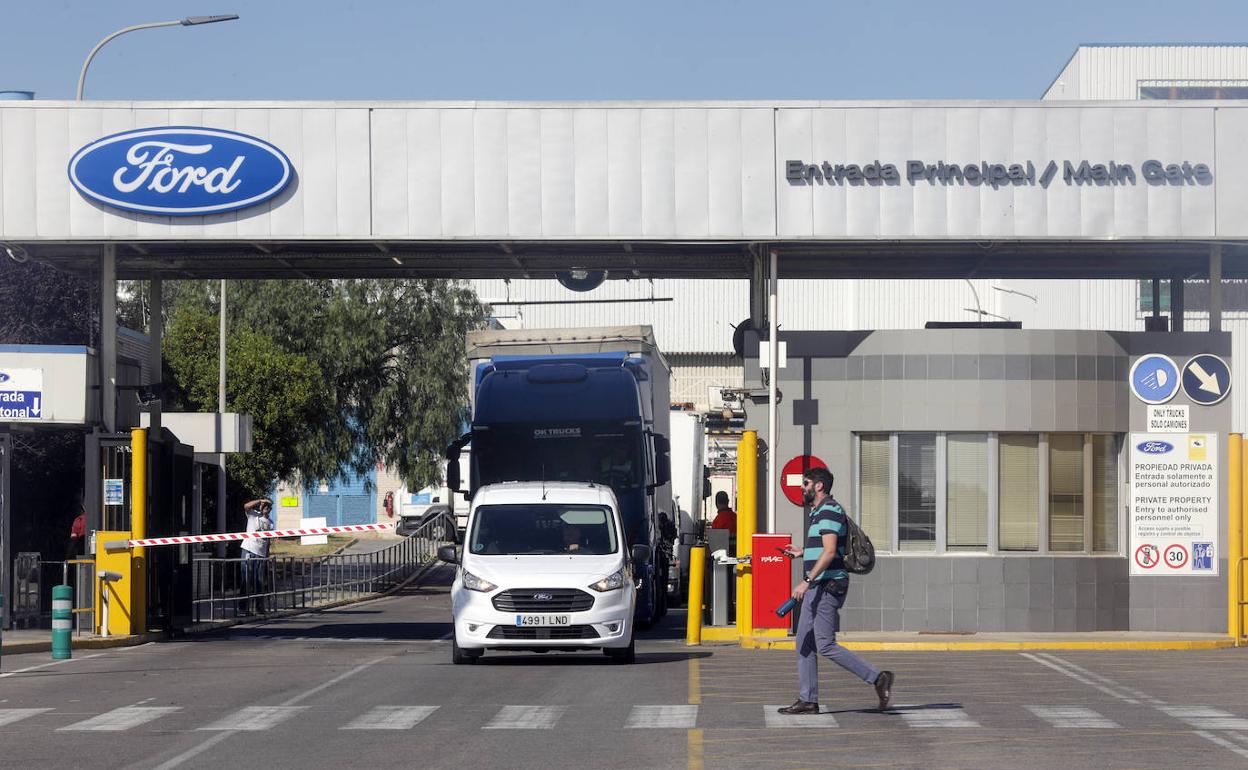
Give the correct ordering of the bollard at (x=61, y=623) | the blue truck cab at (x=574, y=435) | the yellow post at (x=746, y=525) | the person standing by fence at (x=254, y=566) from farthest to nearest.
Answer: the person standing by fence at (x=254, y=566)
the blue truck cab at (x=574, y=435)
the yellow post at (x=746, y=525)
the bollard at (x=61, y=623)

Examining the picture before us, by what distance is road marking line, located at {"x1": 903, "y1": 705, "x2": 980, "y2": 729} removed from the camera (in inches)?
524

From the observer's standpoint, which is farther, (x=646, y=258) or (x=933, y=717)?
(x=646, y=258)

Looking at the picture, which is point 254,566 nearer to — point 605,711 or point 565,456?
point 565,456

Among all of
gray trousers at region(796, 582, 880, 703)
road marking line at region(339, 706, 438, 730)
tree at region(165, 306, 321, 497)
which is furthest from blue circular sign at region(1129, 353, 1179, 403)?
tree at region(165, 306, 321, 497)

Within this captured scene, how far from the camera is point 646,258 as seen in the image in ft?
82.7

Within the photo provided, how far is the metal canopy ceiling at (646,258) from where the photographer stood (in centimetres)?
2369

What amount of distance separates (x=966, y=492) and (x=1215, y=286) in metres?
4.37

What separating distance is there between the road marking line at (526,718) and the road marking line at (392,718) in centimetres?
59

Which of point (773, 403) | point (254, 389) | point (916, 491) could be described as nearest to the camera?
point (773, 403)

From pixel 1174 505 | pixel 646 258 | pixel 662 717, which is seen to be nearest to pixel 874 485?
pixel 1174 505

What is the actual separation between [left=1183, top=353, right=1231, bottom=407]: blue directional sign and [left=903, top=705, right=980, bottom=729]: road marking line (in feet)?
32.0

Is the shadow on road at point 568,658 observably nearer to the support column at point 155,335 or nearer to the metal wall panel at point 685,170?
the metal wall panel at point 685,170

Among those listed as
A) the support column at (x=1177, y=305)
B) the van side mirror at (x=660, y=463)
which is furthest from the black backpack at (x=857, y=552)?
the van side mirror at (x=660, y=463)

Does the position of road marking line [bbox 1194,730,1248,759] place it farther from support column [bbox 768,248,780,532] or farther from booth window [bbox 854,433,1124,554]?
support column [bbox 768,248,780,532]
